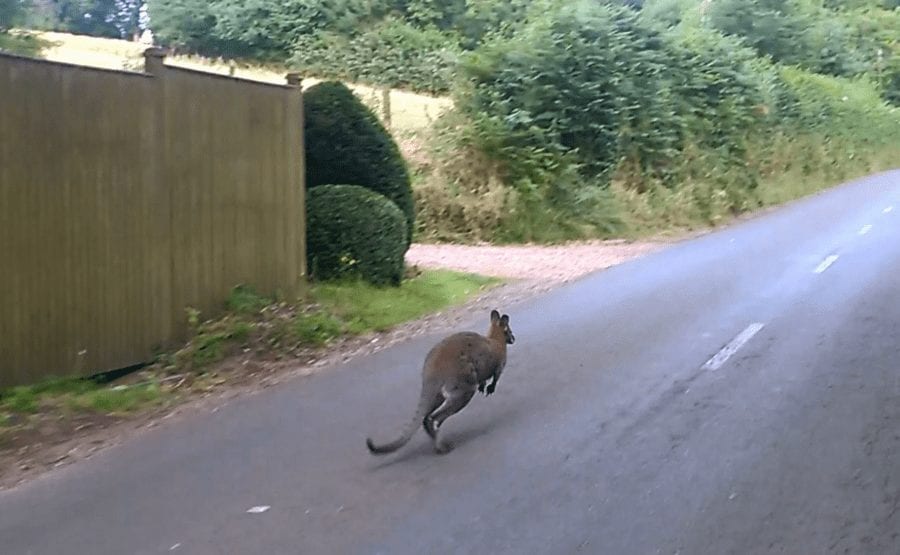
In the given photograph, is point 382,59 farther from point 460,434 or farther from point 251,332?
point 460,434

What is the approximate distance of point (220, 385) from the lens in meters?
10.1

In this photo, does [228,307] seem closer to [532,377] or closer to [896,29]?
[532,377]

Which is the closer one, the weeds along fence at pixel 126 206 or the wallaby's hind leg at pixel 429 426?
the wallaby's hind leg at pixel 429 426

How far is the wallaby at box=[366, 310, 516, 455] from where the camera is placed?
750 centimetres

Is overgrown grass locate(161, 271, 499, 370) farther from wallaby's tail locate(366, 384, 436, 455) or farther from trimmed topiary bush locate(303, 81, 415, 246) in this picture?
wallaby's tail locate(366, 384, 436, 455)

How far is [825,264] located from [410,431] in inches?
472

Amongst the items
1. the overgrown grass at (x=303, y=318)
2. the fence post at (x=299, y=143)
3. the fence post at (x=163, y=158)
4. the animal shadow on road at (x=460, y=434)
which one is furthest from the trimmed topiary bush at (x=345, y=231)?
the animal shadow on road at (x=460, y=434)

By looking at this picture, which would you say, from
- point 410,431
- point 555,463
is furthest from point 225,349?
point 555,463

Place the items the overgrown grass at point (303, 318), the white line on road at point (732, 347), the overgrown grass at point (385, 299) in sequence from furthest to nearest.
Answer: the overgrown grass at point (385, 299) < the overgrown grass at point (303, 318) < the white line on road at point (732, 347)

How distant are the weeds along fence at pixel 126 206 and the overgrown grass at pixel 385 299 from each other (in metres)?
0.72

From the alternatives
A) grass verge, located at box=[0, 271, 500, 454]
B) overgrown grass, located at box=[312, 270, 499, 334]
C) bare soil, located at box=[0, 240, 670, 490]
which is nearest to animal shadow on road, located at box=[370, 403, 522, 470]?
bare soil, located at box=[0, 240, 670, 490]

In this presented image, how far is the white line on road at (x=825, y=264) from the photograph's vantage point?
16.9 m

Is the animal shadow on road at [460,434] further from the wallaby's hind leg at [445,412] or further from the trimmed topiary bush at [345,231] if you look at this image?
the trimmed topiary bush at [345,231]

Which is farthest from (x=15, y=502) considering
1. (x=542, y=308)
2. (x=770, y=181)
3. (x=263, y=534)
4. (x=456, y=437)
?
(x=770, y=181)
